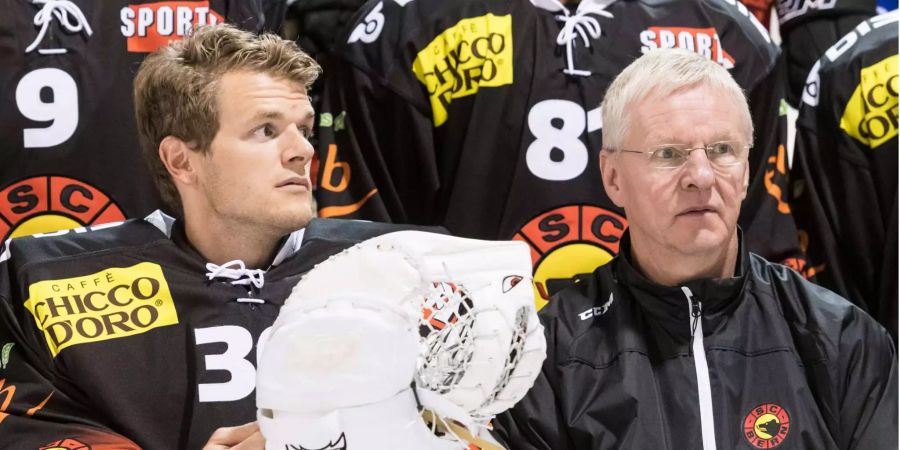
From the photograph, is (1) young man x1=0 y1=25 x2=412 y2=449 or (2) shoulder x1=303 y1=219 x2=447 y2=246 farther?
(2) shoulder x1=303 y1=219 x2=447 y2=246

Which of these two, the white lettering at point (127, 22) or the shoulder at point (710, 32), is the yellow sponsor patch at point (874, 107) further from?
the white lettering at point (127, 22)

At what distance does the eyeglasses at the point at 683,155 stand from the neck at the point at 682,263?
0.40 feet

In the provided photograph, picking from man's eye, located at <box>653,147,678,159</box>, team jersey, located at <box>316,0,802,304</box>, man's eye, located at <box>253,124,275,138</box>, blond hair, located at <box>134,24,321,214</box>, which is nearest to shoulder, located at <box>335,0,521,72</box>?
team jersey, located at <box>316,0,802,304</box>

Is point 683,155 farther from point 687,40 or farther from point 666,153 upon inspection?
point 687,40

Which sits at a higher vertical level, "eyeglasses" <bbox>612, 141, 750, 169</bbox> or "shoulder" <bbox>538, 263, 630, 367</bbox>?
"eyeglasses" <bbox>612, 141, 750, 169</bbox>

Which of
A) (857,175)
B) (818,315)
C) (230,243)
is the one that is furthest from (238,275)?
(857,175)

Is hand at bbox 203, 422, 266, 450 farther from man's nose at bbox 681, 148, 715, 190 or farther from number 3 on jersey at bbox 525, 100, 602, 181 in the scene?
number 3 on jersey at bbox 525, 100, 602, 181

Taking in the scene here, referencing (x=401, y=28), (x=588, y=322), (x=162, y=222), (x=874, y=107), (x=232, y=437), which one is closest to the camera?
(x=232, y=437)

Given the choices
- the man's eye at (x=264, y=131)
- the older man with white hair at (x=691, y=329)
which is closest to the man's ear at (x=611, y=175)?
the older man with white hair at (x=691, y=329)

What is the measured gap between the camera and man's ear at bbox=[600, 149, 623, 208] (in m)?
2.08

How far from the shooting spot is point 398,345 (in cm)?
154

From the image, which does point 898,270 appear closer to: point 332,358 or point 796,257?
point 796,257

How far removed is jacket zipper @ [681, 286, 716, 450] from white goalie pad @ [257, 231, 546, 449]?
0.36 meters

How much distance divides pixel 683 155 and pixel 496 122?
0.63 m
